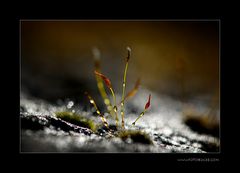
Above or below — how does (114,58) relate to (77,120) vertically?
above

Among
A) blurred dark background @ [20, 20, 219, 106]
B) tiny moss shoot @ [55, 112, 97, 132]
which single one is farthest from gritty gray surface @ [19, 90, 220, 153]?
blurred dark background @ [20, 20, 219, 106]

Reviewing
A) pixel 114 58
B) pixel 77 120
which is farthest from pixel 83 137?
pixel 114 58

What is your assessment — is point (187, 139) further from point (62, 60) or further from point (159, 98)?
point (62, 60)

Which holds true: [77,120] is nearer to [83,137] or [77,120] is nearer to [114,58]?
[83,137]

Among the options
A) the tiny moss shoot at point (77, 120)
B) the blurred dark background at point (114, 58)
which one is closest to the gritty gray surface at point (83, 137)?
the tiny moss shoot at point (77, 120)

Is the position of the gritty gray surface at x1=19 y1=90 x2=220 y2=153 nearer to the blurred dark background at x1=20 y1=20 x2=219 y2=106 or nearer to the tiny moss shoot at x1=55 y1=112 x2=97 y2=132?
the tiny moss shoot at x1=55 y1=112 x2=97 y2=132

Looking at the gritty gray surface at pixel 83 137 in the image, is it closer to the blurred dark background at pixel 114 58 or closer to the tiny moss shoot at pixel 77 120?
the tiny moss shoot at pixel 77 120
